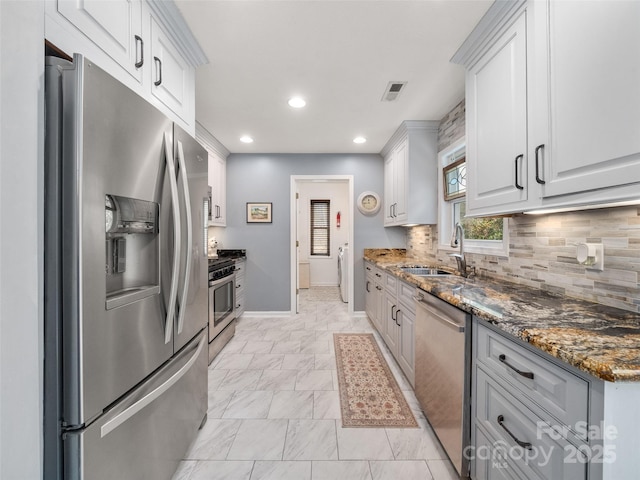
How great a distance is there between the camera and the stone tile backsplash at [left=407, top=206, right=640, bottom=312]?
1.18m

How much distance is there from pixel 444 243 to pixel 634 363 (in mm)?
2475

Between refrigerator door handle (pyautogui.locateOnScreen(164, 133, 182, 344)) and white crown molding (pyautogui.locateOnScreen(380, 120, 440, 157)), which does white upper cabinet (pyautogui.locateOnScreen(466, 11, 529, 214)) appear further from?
refrigerator door handle (pyautogui.locateOnScreen(164, 133, 182, 344))

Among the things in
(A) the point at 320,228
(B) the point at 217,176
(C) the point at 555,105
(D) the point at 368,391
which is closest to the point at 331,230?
(A) the point at 320,228

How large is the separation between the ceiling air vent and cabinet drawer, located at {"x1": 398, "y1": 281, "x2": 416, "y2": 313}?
1648 millimetres

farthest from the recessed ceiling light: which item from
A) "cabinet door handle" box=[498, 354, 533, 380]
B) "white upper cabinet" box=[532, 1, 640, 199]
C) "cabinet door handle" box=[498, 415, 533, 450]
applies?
"cabinet door handle" box=[498, 415, 533, 450]

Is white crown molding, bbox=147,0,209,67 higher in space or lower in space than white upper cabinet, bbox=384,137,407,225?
higher

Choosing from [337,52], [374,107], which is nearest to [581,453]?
[337,52]

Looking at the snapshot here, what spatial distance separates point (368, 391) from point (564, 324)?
5.29ft

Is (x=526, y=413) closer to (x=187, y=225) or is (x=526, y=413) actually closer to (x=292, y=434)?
(x=292, y=434)

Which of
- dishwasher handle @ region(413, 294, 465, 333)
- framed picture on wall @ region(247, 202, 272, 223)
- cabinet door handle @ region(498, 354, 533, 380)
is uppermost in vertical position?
framed picture on wall @ region(247, 202, 272, 223)

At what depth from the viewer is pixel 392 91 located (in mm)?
2412

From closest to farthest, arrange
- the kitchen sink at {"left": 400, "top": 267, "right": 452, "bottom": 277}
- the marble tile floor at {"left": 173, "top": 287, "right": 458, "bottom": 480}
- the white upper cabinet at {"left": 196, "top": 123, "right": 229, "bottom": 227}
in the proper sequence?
the marble tile floor at {"left": 173, "top": 287, "right": 458, "bottom": 480} → the kitchen sink at {"left": 400, "top": 267, "right": 452, "bottom": 277} → the white upper cabinet at {"left": 196, "top": 123, "right": 229, "bottom": 227}

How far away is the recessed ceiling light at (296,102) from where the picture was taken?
254 cm

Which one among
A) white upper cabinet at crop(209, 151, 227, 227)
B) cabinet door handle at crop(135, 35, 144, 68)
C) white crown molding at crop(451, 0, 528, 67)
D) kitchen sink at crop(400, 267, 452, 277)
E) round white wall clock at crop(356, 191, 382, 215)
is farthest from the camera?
round white wall clock at crop(356, 191, 382, 215)
